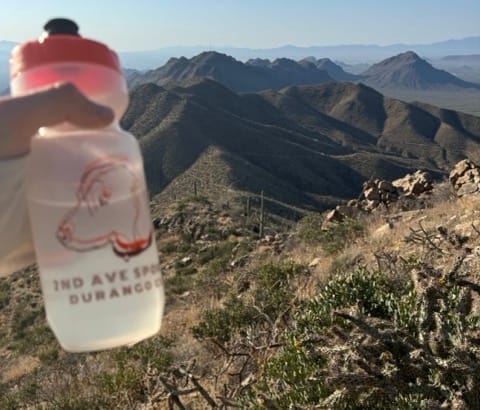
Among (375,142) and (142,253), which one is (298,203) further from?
(375,142)

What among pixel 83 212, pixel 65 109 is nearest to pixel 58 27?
pixel 65 109

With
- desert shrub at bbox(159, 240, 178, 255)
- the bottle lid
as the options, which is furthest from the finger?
desert shrub at bbox(159, 240, 178, 255)

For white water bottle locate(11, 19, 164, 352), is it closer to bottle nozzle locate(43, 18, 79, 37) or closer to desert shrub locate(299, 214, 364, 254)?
bottle nozzle locate(43, 18, 79, 37)

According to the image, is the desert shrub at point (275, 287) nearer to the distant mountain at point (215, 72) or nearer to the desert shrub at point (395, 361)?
the desert shrub at point (395, 361)

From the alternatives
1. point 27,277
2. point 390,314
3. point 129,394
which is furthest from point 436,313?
point 27,277

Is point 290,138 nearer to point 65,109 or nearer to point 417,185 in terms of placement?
point 417,185
